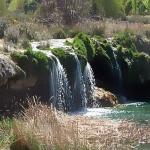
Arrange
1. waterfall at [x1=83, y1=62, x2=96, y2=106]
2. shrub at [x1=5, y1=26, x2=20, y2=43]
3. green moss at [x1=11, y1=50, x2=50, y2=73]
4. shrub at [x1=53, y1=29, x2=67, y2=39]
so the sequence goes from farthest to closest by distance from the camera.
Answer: shrub at [x1=53, y1=29, x2=67, y2=39], shrub at [x1=5, y1=26, x2=20, y2=43], waterfall at [x1=83, y1=62, x2=96, y2=106], green moss at [x1=11, y1=50, x2=50, y2=73]

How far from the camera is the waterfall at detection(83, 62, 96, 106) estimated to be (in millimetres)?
26938

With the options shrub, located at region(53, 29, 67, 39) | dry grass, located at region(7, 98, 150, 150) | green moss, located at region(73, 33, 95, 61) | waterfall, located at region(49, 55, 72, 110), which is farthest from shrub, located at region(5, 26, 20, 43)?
dry grass, located at region(7, 98, 150, 150)

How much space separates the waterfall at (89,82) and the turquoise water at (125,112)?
0.92 m

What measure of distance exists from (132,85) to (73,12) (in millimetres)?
12175

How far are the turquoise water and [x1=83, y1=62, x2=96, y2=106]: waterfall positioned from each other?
92cm

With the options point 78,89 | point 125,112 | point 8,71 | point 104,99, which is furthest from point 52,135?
point 104,99

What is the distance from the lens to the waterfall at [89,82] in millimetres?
26938

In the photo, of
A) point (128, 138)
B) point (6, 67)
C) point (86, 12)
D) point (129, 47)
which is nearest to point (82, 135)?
point (128, 138)

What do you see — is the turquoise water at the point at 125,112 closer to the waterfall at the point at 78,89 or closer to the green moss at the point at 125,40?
the waterfall at the point at 78,89

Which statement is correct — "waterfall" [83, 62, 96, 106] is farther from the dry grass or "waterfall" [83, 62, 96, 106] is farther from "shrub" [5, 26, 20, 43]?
the dry grass

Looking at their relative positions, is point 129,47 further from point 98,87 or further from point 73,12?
point 73,12

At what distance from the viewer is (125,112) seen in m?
24.7

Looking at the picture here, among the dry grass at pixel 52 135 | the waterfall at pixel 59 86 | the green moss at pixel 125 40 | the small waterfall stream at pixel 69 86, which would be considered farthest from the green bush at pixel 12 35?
the dry grass at pixel 52 135

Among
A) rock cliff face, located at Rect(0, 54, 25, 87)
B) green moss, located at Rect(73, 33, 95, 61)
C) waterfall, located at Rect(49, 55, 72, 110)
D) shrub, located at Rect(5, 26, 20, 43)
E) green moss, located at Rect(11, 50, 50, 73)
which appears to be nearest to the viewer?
rock cliff face, located at Rect(0, 54, 25, 87)
